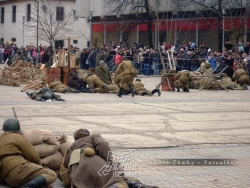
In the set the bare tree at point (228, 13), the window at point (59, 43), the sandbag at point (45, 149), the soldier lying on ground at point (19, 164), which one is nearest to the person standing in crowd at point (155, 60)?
the bare tree at point (228, 13)

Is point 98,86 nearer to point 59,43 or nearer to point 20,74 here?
point 20,74

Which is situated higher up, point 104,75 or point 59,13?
point 59,13

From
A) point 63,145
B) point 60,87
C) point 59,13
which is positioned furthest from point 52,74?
point 59,13

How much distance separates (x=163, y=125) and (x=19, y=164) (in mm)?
8110

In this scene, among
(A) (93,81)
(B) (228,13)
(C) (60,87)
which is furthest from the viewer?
(B) (228,13)

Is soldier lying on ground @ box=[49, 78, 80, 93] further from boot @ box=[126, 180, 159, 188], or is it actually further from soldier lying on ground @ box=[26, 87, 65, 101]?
boot @ box=[126, 180, 159, 188]

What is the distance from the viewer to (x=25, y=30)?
6347cm

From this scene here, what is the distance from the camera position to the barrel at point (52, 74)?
27220mm

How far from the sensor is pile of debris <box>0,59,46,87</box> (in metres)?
29.9

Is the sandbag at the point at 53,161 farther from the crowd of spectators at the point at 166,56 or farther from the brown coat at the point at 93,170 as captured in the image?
the crowd of spectators at the point at 166,56

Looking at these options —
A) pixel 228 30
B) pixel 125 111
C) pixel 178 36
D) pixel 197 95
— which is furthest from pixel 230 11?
pixel 125 111

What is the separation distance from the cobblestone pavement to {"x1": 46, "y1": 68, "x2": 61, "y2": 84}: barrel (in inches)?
101

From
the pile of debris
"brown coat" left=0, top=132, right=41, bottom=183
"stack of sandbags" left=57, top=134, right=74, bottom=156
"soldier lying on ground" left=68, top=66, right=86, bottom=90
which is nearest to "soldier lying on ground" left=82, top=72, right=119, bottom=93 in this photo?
"soldier lying on ground" left=68, top=66, right=86, bottom=90

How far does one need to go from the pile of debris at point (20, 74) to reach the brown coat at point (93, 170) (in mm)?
21383
